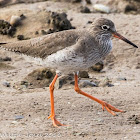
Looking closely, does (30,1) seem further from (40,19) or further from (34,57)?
(34,57)

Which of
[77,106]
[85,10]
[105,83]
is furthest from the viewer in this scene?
[85,10]

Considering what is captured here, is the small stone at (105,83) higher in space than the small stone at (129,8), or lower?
higher

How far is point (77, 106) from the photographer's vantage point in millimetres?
8336

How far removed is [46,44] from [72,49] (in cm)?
77

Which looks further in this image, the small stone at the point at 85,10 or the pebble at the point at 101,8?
the pebble at the point at 101,8

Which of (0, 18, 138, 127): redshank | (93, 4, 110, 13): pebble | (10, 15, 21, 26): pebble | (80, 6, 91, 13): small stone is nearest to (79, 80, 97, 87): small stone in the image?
(0, 18, 138, 127): redshank

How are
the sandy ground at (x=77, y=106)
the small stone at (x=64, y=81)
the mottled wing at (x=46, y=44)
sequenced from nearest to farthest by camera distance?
the sandy ground at (x=77, y=106)
the mottled wing at (x=46, y=44)
the small stone at (x=64, y=81)

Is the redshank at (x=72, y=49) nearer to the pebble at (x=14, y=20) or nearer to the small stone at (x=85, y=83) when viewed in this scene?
the small stone at (x=85, y=83)

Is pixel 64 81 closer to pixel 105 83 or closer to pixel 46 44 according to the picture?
pixel 105 83

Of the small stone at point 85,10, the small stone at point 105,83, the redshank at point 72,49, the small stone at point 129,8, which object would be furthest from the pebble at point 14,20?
the small stone at point 129,8

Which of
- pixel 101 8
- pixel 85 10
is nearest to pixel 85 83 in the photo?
pixel 85 10

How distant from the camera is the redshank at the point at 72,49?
7725mm

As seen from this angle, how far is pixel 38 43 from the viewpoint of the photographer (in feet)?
27.5

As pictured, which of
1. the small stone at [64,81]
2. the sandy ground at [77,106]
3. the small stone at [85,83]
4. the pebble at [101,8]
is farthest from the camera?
the pebble at [101,8]
